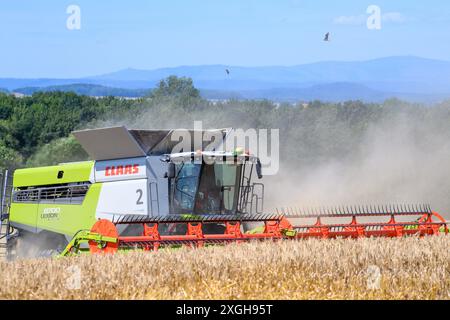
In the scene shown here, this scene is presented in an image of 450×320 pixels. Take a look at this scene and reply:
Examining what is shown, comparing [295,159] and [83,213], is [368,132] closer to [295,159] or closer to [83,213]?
[295,159]

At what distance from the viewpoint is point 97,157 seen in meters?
12.0

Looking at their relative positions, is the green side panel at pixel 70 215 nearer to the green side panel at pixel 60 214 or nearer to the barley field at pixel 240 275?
the green side panel at pixel 60 214

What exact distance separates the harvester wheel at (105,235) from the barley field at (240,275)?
122 centimetres

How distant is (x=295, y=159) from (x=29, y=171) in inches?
500

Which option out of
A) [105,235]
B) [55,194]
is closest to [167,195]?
[105,235]

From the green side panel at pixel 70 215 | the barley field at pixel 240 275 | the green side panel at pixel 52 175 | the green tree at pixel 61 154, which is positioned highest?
the green tree at pixel 61 154

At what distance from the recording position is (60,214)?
→ 40.6ft

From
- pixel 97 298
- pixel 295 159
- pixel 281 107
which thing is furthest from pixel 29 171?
pixel 281 107

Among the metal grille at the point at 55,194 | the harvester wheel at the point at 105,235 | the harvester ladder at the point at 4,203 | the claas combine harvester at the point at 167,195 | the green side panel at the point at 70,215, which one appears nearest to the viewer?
the harvester wheel at the point at 105,235

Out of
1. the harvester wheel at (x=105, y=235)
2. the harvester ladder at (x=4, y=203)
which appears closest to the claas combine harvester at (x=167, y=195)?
the harvester wheel at (x=105, y=235)

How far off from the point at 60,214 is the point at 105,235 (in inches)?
110

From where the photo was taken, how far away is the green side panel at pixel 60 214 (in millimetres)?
11891

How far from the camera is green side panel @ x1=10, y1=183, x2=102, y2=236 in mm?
11891
